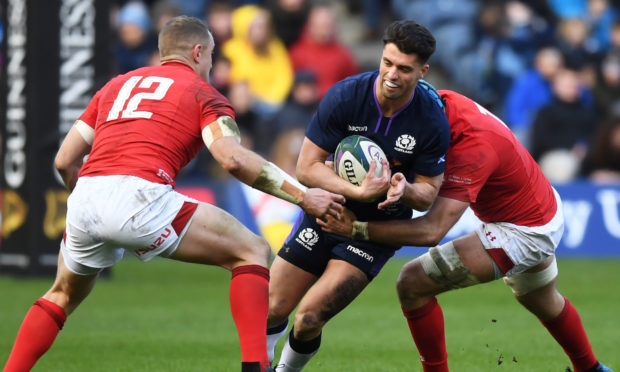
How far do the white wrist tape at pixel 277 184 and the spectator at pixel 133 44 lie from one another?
427 inches

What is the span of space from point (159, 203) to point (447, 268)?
1.97m

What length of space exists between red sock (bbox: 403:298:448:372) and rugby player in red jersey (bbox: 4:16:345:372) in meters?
1.13

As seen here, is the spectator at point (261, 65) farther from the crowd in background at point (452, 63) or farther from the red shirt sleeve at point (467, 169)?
the red shirt sleeve at point (467, 169)

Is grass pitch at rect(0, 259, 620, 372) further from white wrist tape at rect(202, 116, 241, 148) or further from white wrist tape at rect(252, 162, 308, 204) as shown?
white wrist tape at rect(202, 116, 241, 148)

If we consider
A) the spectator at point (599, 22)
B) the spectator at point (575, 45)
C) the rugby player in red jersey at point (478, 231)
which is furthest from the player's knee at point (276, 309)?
the spectator at point (599, 22)

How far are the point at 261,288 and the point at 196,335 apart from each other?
349 cm

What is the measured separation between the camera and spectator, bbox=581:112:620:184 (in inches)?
643

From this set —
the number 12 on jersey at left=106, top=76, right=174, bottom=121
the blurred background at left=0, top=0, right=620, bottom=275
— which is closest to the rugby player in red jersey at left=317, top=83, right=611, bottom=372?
the number 12 on jersey at left=106, top=76, right=174, bottom=121

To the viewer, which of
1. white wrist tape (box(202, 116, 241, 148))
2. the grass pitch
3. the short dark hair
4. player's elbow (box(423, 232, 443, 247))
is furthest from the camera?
the grass pitch

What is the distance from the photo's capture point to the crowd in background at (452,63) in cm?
1627

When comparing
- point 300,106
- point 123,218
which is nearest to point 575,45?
point 300,106

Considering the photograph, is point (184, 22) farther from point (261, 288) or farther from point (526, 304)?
point (526, 304)

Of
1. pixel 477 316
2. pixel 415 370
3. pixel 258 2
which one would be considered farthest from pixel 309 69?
pixel 415 370

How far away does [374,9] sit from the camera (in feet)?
67.6
